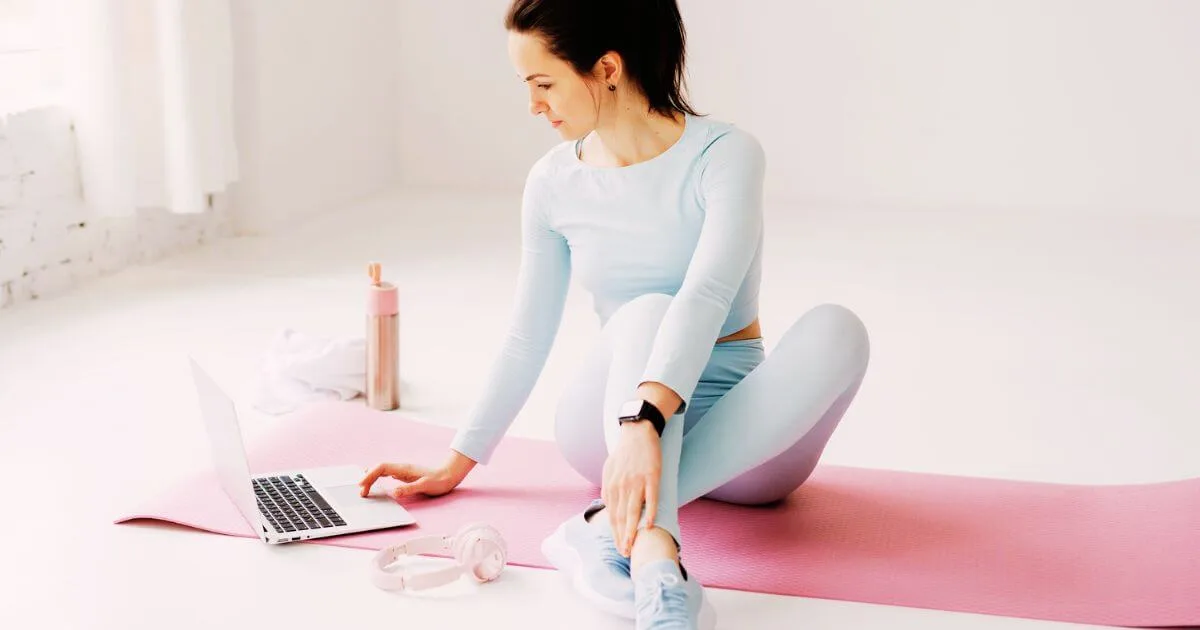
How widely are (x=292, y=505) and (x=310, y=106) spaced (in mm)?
3141

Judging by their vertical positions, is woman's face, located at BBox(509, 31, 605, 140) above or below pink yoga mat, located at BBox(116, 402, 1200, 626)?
above

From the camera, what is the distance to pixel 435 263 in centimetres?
420

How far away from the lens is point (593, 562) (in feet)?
5.73

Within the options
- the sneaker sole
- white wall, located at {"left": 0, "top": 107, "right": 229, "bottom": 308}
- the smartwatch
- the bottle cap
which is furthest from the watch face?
white wall, located at {"left": 0, "top": 107, "right": 229, "bottom": 308}

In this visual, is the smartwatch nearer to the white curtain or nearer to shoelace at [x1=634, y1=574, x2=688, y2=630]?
shoelace at [x1=634, y1=574, x2=688, y2=630]

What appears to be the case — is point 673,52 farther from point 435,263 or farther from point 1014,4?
point 1014,4

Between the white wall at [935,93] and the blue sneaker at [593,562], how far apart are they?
3.82 m

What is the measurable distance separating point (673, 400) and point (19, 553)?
40.7 inches

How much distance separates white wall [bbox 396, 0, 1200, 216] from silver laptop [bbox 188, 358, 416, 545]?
368cm

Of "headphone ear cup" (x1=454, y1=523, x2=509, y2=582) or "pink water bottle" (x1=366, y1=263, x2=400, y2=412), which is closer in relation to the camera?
"headphone ear cup" (x1=454, y1=523, x2=509, y2=582)

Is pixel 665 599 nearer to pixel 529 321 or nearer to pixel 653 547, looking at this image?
pixel 653 547

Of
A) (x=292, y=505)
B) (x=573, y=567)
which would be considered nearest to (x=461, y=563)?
(x=573, y=567)

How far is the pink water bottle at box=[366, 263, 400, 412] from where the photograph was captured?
2674 millimetres

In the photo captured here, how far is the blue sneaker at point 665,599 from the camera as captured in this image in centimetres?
150
